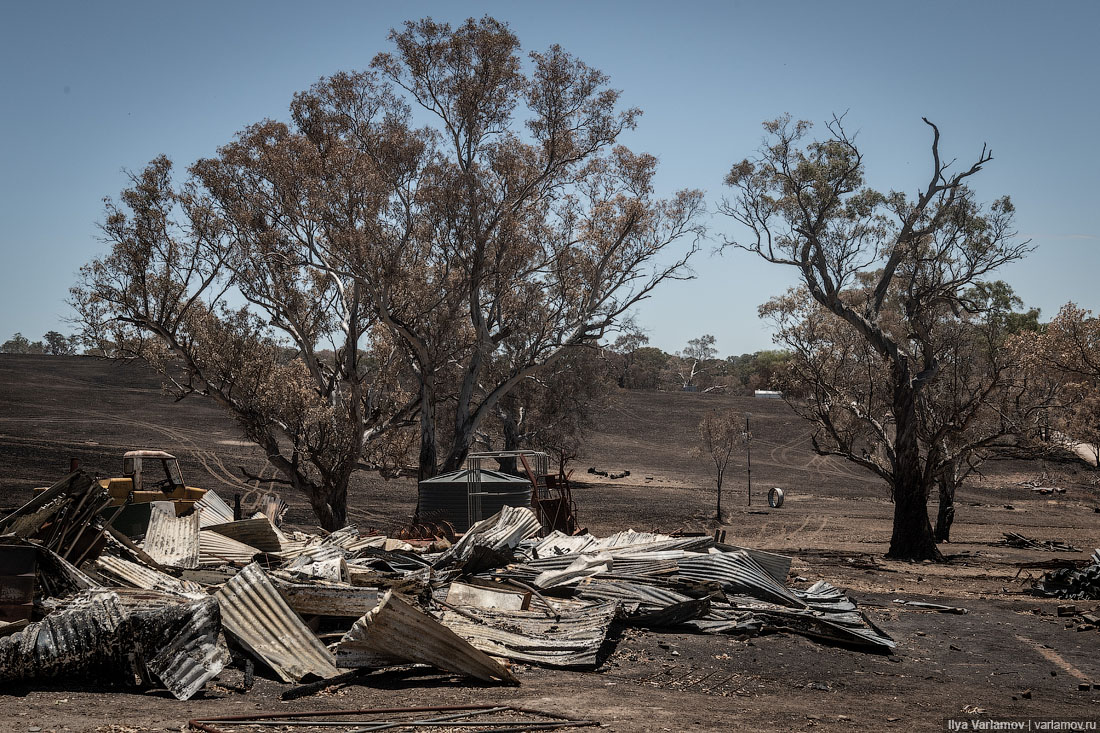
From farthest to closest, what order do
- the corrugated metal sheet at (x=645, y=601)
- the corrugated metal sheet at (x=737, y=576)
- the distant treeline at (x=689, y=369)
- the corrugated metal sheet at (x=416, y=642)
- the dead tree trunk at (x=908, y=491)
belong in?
the distant treeline at (x=689, y=369) → the dead tree trunk at (x=908, y=491) → the corrugated metal sheet at (x=737, y=576) → the corrugated metal sheet at (x=645, y=601) → the corrugated metal sheet at (x=416, y=642)

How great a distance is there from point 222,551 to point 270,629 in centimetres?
391

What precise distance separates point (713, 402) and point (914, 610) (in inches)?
2509

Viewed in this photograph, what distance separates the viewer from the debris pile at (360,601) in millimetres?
6965

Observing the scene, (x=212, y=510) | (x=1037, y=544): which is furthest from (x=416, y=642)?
(x=1037, y=544)

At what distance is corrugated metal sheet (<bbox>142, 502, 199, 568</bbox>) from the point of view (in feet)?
34.0

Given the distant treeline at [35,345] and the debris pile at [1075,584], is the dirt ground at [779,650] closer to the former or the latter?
the debris pile at [1075,584]

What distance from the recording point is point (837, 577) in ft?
54.6

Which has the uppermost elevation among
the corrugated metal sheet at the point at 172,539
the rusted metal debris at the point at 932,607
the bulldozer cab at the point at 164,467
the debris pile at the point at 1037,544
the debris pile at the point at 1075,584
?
the bulldozer cab at the point at 164,467

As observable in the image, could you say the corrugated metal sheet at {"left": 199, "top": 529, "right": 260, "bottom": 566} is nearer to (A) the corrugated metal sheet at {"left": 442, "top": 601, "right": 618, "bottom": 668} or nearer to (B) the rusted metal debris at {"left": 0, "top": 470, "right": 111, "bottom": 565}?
(B) the rusted metal debris at {"left": 0, "top": 470, "right": 111, "bottom": 565}

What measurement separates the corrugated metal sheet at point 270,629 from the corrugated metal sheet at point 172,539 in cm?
233

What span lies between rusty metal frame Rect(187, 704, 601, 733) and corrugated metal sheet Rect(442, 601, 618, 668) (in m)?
1.77

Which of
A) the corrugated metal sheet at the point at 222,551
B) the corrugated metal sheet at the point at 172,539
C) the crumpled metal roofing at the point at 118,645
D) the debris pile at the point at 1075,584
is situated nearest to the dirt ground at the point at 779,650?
the crumpled metal roofing at the point at 118,645

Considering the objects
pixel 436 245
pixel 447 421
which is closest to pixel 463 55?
pixel 436 245

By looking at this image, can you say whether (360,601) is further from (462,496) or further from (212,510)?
(462,496)
